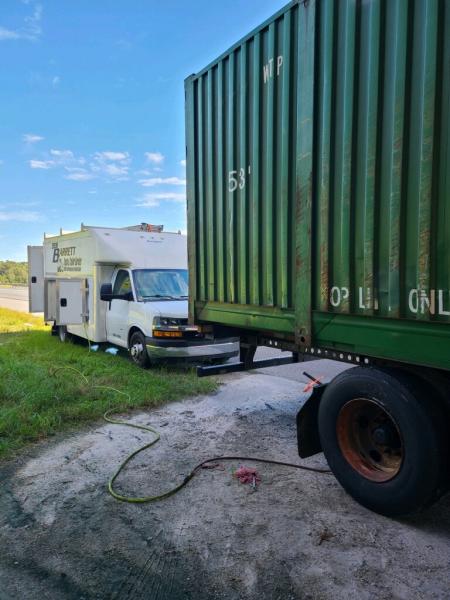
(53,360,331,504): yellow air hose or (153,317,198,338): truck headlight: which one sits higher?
(153,317,198,338): truck headlight

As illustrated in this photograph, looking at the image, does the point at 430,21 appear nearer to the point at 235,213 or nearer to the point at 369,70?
the point at 369,70

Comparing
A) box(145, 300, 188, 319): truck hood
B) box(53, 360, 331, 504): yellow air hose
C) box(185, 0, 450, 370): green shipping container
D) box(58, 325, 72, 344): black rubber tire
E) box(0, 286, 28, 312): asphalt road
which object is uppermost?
box(185, 0, 450, 370): green shipping container

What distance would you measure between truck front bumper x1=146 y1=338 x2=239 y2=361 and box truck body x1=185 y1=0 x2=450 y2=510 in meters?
2.98

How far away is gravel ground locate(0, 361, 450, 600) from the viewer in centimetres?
253

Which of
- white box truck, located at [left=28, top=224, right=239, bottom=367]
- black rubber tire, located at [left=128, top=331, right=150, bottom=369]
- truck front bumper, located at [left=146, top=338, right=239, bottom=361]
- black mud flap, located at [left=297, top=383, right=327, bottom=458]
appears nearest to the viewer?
black mud flap, located at [left=297, top=383, right=327, bottom=458]

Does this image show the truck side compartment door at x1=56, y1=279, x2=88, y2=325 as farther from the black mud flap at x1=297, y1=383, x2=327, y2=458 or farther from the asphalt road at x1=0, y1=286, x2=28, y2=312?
the asphalt road at x1=0, y1=286, x2=28, y2=312

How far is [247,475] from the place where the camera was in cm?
384

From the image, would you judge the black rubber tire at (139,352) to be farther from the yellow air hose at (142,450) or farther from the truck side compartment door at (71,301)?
the yellow air hose at (142,450)

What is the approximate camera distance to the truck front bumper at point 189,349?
7488 mm

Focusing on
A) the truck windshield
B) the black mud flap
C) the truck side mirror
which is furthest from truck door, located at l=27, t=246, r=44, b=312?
the black mud flap

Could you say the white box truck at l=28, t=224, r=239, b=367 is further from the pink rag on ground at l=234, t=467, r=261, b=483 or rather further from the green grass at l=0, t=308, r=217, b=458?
the pink rag on ground at l=234, t=467, r=261, b=483

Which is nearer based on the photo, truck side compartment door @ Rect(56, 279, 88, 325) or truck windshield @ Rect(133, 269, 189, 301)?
truck windshield @ Rect(133, 269, 189, 301)

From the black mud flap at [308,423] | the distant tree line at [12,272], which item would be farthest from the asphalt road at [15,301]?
the distant tree line at [12,272]

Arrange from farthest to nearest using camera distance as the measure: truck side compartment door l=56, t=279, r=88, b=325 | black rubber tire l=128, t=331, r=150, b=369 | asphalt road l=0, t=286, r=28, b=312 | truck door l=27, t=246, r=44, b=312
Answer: asphalt road l=0, t=286, r=28, b=312 < truck door l=27, t=246, r=44, b=312 < truck side compartment door l=56, t=279, r=88, b=325 < black rubber tire l=128, t=331, r=150, b=369
